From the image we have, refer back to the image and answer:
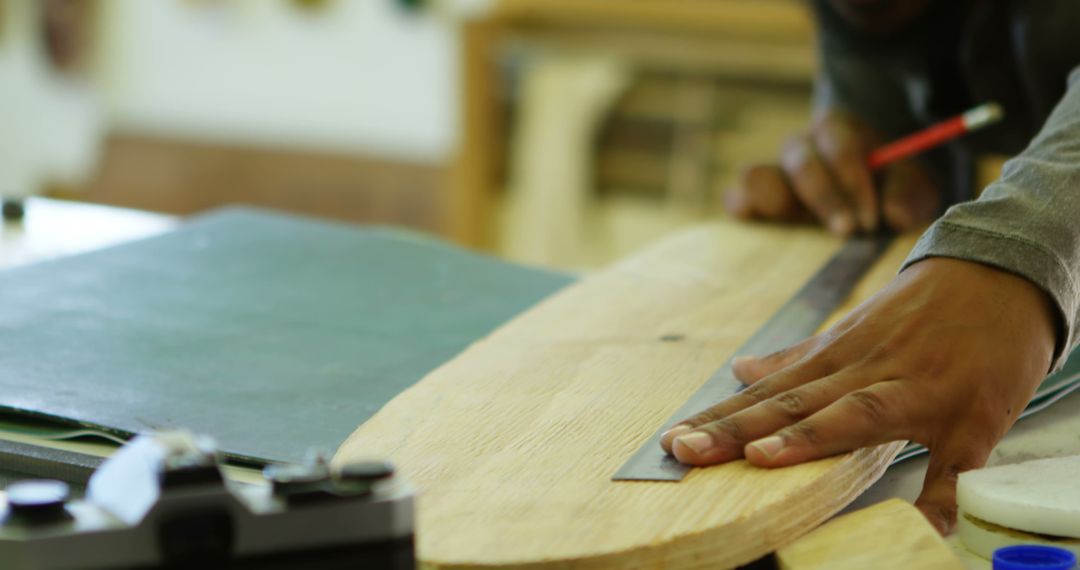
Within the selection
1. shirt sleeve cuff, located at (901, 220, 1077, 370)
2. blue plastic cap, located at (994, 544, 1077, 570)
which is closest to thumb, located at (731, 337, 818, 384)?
shirt sleeve cuff, located at (901, 220, 1077, 370)

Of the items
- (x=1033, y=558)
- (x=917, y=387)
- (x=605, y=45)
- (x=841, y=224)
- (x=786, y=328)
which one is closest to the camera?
(x=1033, y=558)

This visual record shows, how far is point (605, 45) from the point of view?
349 centimetres

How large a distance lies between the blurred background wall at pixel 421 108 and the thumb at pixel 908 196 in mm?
1697

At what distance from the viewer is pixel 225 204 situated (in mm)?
4363

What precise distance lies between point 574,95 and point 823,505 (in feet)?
8.92

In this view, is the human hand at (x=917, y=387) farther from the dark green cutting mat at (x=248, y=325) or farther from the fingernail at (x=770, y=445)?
the dark green cutting mat at (x=248, y=325)

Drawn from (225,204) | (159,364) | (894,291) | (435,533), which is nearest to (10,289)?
(159,364)

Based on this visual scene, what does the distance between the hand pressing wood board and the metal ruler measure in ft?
0.04

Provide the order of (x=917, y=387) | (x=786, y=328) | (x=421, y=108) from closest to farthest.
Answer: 1. (x=917, y=387)
2. (x=786, y=328)
3. (x=421, y=108)

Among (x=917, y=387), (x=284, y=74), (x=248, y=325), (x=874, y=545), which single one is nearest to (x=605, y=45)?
(x=284, y=74)

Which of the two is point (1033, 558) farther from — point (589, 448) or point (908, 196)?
point (908, 196)

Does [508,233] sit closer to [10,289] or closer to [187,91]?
[187,91]

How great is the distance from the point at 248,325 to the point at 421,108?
3080mm

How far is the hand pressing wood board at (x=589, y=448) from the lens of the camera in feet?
2.15
